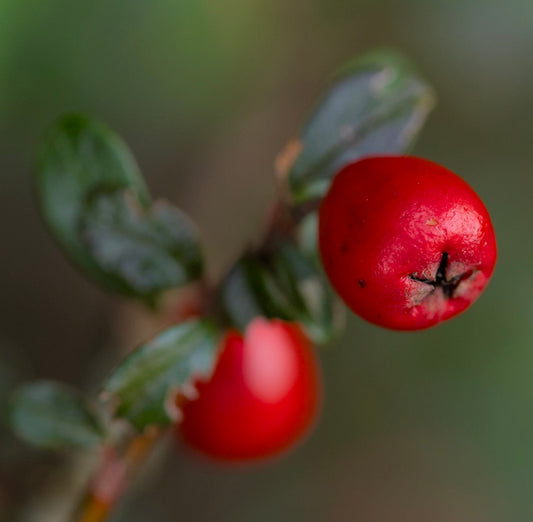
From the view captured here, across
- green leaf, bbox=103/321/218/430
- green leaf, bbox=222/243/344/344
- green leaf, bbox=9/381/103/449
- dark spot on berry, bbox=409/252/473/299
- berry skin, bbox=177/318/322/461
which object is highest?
dark spot on berry, bbox=409/252/473/299

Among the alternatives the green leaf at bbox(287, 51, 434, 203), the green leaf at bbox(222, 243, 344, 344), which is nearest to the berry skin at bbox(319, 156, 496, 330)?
the green leaf at bbox(222, 243, 344, 344)

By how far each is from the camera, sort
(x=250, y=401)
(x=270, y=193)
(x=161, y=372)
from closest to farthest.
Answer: (x=161, y=372), (x=250, y=401), (x=270, y=193)

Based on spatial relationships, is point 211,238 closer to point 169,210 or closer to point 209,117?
point 209,117

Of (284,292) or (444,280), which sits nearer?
(444,280)

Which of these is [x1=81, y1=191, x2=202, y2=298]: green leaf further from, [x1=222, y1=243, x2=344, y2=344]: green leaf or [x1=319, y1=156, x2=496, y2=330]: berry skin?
[x1=319, y1=156, x2=496, y2=330]: berry skin

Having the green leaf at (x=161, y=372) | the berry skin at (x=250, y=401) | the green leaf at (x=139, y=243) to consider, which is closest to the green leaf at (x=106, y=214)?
the green leaf at (x=139, y=243)

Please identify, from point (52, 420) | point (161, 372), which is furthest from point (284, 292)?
point (52, 420)

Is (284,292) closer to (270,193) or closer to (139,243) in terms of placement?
(139,243)
